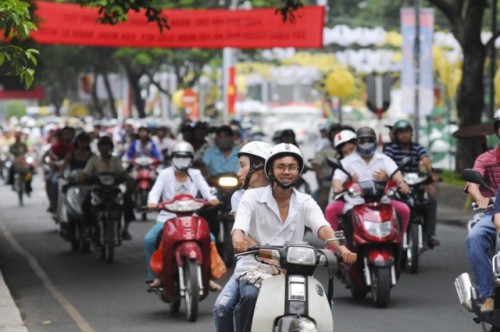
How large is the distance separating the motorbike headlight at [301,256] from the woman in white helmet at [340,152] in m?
7.07

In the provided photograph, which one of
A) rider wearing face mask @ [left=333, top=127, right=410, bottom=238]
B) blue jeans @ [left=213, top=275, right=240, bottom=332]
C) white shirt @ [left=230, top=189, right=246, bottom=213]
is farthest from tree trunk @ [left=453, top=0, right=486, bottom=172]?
blue jeans @ [left=213, top=275, right=240, bottom=332]

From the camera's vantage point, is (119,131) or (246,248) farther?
(119,131)

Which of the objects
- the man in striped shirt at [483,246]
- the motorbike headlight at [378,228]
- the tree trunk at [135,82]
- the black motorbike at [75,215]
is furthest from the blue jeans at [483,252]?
the tree trunk at [135,82]

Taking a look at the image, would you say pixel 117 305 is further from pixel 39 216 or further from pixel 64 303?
pixel 39 216

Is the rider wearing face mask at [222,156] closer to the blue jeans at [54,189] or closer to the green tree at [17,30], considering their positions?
the blue jeans at [54,189]

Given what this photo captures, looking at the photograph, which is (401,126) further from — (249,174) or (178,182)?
(249,174)

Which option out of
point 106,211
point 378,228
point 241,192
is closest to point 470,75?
point 106,211

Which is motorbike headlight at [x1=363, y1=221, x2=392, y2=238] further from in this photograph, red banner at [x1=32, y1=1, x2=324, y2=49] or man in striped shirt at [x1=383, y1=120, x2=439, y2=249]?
red banner at [x1=32, y1=1, x2=324, y2=49]

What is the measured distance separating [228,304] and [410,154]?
9.05 meters

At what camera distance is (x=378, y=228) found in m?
13.4

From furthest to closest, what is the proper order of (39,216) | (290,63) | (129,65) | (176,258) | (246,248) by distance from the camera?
(290,63), (129,65), (39,216), (176,258), (246,248)

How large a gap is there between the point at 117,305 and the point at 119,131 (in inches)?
1622

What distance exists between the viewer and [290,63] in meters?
86.0

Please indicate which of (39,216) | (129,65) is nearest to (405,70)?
(39,216)
